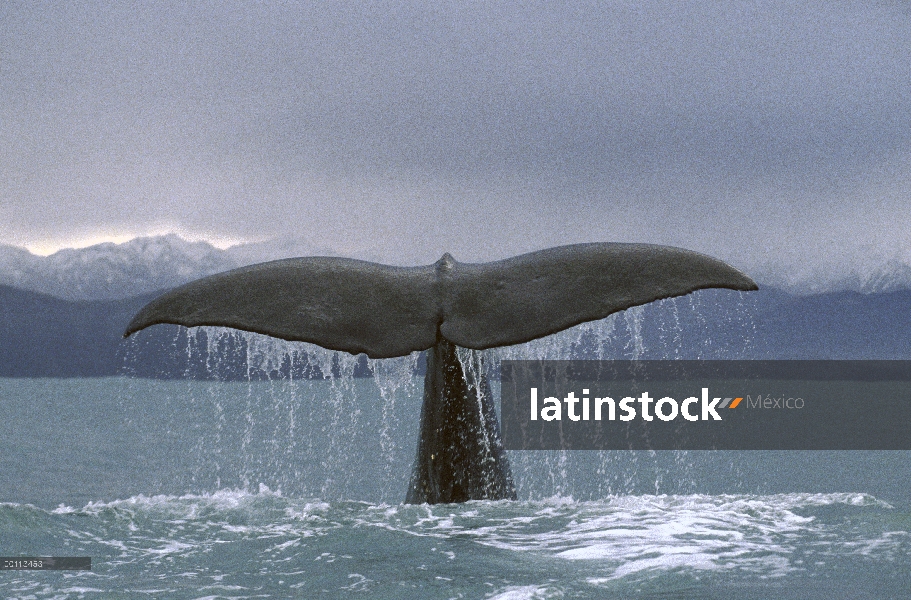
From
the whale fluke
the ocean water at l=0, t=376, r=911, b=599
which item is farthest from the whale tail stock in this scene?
the ocean water at l=0, t=376, r=911, b=599

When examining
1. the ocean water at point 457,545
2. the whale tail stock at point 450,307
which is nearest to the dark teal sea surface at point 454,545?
the ocean water at point 457,545

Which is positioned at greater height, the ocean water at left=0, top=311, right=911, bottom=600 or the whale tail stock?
the whale tail stock

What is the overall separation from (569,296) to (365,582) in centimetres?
265

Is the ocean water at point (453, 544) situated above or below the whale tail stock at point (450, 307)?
below

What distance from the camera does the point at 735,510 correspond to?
9945mm

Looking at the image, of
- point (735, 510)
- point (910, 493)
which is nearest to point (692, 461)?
point (910, 493)

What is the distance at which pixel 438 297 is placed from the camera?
8.62 meters

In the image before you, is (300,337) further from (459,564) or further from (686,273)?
(686,273)

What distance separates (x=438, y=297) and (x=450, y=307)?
0.18 meters

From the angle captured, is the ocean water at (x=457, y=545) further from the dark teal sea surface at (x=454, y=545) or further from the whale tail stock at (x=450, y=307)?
the whale tail stock at (x=450, y=307)

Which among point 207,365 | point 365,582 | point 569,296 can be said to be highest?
point 569,296

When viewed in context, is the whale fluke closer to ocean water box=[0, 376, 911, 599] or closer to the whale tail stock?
the whale tail stock

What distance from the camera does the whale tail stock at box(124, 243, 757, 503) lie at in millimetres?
8141

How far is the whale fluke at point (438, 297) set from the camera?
320 inches
